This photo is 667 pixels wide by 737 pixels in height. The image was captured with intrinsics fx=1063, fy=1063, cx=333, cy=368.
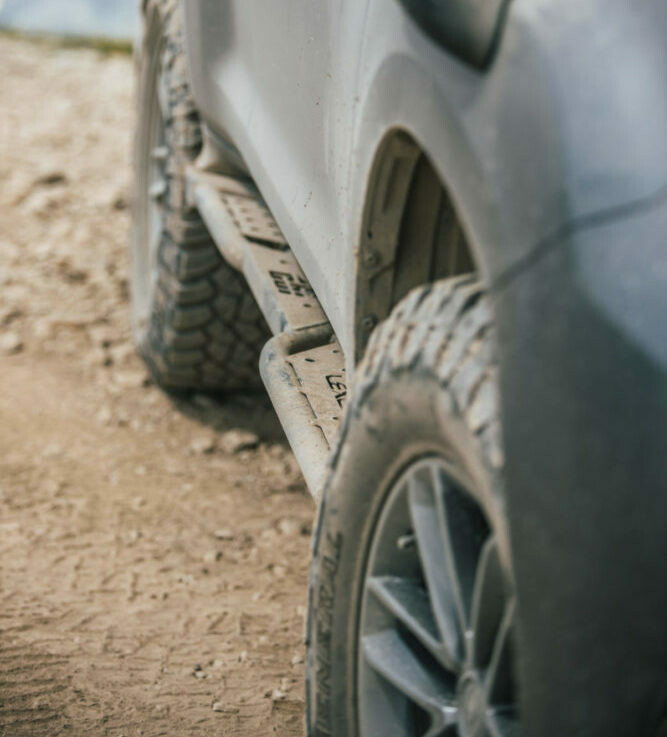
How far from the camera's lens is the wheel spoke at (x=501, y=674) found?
1.22m

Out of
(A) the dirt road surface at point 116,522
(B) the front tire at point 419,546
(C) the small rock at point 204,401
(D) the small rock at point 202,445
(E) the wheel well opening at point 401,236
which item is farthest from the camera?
(C) the small rock at point 204,401

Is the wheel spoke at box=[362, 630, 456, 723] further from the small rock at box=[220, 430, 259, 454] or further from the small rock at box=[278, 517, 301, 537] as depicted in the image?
the small rock at box=[220, 430, 259, 454]

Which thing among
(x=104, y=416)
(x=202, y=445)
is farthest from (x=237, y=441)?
(x=104, y=416)

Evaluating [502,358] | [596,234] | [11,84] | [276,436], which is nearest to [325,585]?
[502,358]

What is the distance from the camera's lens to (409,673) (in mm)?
1448

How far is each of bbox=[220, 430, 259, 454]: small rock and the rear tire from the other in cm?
18

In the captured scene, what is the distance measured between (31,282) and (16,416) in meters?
1.08

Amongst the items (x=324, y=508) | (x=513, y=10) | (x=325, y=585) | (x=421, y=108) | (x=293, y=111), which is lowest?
(x=325, y=585)

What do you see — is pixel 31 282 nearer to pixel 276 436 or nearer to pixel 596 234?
pixel 276 436

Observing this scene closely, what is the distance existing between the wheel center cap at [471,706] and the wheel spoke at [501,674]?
2 centimetres

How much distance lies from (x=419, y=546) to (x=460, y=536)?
7cm

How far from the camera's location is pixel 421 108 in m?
1.32

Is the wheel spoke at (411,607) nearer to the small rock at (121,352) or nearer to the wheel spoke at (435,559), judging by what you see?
the wheel spoke at (435,559)

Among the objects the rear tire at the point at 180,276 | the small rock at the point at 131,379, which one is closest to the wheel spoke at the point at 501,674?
the rear tire at the point at 180,276
